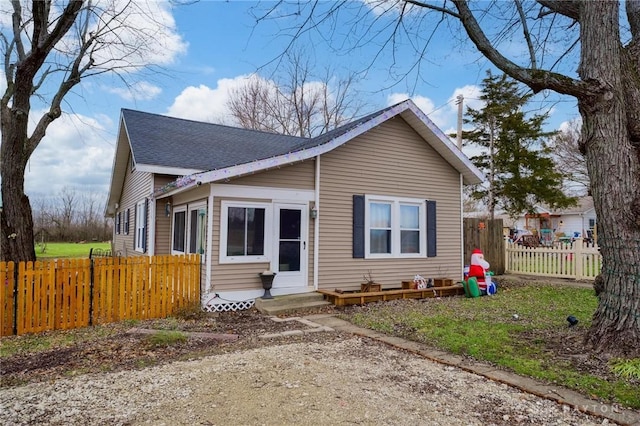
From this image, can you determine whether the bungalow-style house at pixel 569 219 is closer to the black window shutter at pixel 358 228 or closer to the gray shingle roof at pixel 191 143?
the gray shingle roof at pixel 191 143

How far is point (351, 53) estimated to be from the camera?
21.2ft

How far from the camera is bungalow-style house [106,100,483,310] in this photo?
8023 millimetres

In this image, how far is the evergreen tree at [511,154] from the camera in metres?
23.6

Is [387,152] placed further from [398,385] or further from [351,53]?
[398,385]

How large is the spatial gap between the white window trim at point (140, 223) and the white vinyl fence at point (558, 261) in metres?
11.8

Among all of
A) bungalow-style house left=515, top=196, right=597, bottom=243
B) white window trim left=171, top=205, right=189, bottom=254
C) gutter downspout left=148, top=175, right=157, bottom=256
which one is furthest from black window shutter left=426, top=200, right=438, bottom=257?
bungalow-style house left=515, top=196, right=597, bottom=243

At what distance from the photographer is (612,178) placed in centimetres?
478

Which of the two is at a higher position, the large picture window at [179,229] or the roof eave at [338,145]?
the roof eave at [338,145]

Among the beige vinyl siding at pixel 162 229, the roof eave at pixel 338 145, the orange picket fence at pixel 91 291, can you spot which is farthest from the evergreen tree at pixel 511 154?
the orange picket fence at pixel 91 291

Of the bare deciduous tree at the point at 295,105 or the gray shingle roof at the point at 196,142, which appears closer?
the gray shingle roof at the point at 196,142

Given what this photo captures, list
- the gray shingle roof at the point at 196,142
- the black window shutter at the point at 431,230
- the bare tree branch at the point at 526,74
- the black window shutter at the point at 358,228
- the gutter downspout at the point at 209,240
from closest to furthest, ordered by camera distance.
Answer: the bare tree branch at the point at 526,74, the gutter downspout at the point at 209,240, the black window shutter at the point at 358,228, the gray shingle roof at the point at 196,142, the black window shutter at the point at 431,230

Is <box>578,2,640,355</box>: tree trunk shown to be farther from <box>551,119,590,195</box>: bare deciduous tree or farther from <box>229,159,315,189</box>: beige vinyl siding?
<box>551,119,590,195</box>: bare deciduous tree

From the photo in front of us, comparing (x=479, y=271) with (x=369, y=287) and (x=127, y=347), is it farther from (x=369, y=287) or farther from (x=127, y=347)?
(x=127, y=347)

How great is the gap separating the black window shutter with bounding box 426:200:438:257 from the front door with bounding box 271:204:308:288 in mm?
3567
